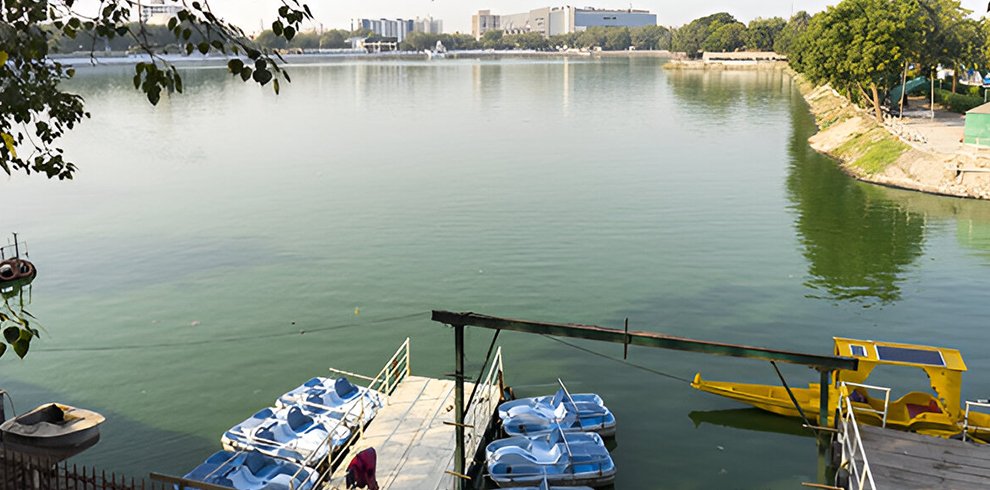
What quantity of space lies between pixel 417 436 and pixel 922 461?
11.5 metres

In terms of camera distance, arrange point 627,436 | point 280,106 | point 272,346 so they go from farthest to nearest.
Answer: point 280,106 < point 272,346 < point 627,436

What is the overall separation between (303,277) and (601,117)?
226 feet

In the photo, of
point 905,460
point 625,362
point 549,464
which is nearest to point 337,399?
point 549,464

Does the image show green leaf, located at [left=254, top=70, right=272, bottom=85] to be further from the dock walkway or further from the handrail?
the dock walkway

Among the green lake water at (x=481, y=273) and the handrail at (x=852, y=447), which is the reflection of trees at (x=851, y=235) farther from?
the handrail at (x=852, y=447)

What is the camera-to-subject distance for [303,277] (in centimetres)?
3691

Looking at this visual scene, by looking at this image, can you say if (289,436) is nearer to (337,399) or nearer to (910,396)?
(337,399)

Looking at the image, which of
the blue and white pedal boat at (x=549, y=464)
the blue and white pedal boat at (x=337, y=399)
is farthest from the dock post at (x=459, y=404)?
the blue and white pedal boat at (x=337, y=399)

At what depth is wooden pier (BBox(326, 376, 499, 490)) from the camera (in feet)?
61.1

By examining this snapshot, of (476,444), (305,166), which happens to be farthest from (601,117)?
(476,444)

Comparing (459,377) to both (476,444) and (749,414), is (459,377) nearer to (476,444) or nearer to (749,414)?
(476,444)

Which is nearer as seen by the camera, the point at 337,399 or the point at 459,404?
the point at 459,404

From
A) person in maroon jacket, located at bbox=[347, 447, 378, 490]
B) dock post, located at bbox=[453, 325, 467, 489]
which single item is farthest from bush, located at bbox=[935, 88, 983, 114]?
person in maroon jacket, located at bbox=[347, 447, 378, 490]

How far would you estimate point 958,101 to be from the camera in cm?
8000
